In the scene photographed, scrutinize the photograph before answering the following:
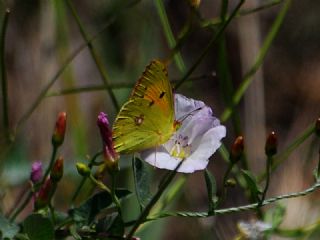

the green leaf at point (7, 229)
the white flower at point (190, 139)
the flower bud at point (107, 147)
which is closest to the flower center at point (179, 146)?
the white flower at point (190, 139)

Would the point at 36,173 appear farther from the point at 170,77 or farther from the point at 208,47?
the point at 170,77

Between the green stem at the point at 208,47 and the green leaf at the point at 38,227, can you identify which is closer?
the green leaf at the point at 38,227

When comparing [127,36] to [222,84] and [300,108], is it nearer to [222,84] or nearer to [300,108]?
[300,108]

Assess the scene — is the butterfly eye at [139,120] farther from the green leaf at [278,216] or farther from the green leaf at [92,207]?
the green leaf at [278,216]

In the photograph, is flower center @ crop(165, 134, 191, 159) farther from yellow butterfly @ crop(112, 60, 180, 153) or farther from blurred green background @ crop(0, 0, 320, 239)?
blurred green background @ crop(0, 0, 320, 239)

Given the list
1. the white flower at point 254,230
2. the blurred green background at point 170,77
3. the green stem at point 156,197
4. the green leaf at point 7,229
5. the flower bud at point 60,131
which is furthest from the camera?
the blurred green background at point 170,77
